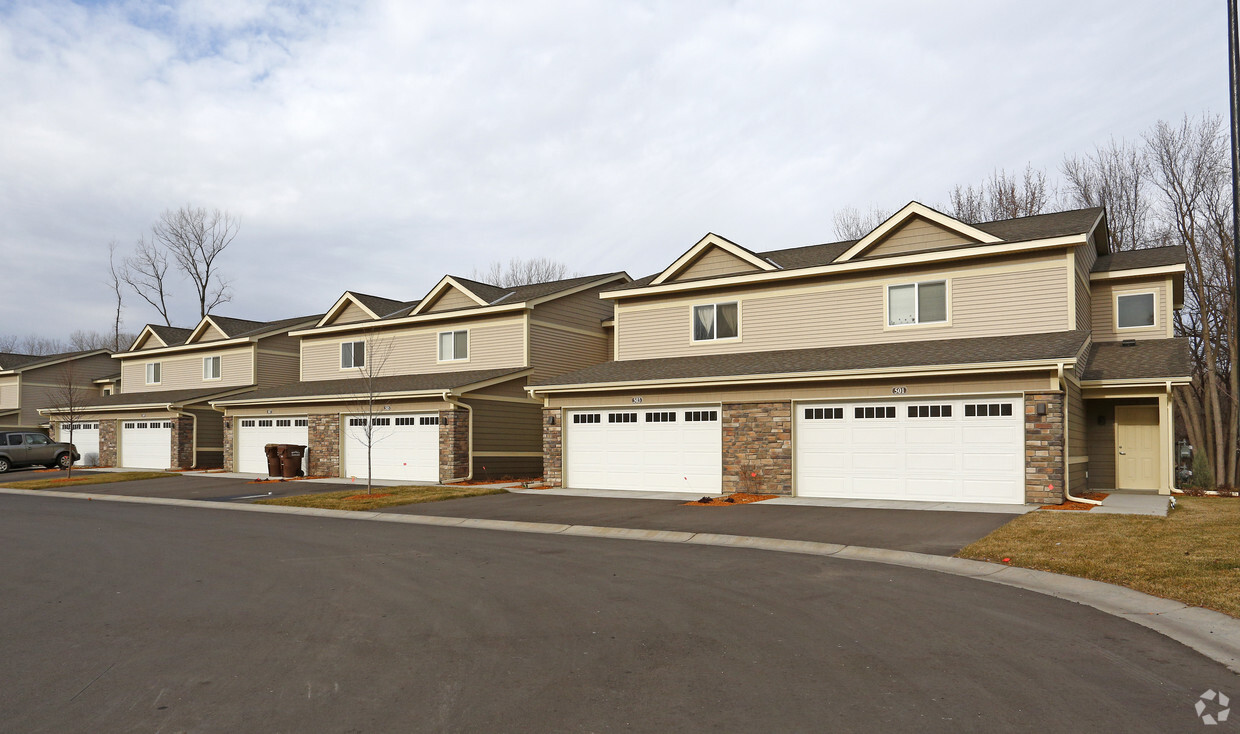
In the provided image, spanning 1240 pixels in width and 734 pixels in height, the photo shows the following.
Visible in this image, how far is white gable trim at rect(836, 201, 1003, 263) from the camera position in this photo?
20828 millimetres

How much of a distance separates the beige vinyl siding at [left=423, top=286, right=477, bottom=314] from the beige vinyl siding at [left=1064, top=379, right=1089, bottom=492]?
19.6m

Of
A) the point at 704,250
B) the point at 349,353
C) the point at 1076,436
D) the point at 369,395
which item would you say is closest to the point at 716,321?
the point at 704,250

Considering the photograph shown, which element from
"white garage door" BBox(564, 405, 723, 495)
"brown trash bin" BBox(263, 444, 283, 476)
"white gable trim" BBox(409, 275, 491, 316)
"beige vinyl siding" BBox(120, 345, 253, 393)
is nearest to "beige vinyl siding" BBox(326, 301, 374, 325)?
"white gable trim" BBox(409, 275, 491, 316)

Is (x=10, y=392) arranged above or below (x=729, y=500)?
above

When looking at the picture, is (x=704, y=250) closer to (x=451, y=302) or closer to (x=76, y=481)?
(x=451, y=302)

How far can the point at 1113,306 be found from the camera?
75.6ft

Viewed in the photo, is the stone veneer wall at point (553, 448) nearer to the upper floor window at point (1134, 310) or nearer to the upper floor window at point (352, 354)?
the upper floor window at point (352, 354)

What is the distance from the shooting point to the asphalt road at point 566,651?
18.0 ft

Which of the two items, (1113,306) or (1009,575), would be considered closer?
(1009,575)

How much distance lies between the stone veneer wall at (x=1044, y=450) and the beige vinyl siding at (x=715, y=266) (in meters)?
9.21

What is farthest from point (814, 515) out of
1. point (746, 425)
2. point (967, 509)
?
point (746, 425)

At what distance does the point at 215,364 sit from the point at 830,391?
104 feet

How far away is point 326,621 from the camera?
8.23 m

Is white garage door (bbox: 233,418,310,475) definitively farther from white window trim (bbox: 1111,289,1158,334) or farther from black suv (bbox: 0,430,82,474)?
white window trim (bbox: 1111,289,1158,334)
